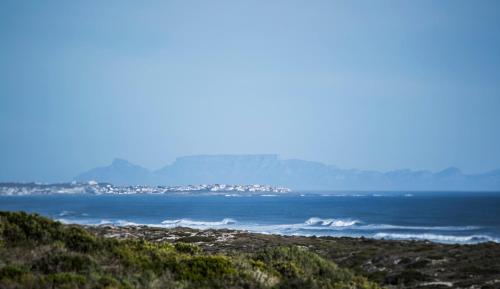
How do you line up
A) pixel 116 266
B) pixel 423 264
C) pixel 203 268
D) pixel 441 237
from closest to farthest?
pixel 116 266 → pixel 203 268 → pixel 423 264 → pixel 441 237

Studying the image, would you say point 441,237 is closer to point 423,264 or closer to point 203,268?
point 423,264

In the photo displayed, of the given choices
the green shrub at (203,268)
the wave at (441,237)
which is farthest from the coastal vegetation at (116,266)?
the wave at (441,237)

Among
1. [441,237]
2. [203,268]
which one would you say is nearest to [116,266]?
[203,268]

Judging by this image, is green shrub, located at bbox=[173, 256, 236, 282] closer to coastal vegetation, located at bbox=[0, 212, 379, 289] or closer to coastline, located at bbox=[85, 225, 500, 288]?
coastal vegetation, located at bbox=[0, 212, 379, 289]

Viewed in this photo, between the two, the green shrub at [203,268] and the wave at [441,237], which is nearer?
the green shrub at [203,268]

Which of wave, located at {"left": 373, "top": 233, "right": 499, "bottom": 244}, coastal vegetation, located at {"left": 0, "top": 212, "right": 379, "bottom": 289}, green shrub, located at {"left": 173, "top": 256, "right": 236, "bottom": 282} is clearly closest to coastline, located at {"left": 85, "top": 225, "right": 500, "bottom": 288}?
coastal vegetation, located at {"left": 0, "top": 212, "right": 379, "bottom": 289}

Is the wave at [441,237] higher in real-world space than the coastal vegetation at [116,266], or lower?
lower

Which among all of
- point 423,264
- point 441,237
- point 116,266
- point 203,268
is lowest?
point 441,237

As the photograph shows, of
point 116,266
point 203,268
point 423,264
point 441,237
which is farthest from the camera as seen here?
point 441,237

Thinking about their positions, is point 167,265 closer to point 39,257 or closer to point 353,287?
point 39,257

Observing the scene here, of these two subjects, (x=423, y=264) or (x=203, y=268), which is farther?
(x=423, y=264)

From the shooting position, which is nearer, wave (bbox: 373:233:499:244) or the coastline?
the coastline

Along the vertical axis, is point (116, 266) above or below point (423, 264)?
above

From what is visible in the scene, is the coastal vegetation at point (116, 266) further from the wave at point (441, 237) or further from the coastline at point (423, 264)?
the wave at point (441, 237)
